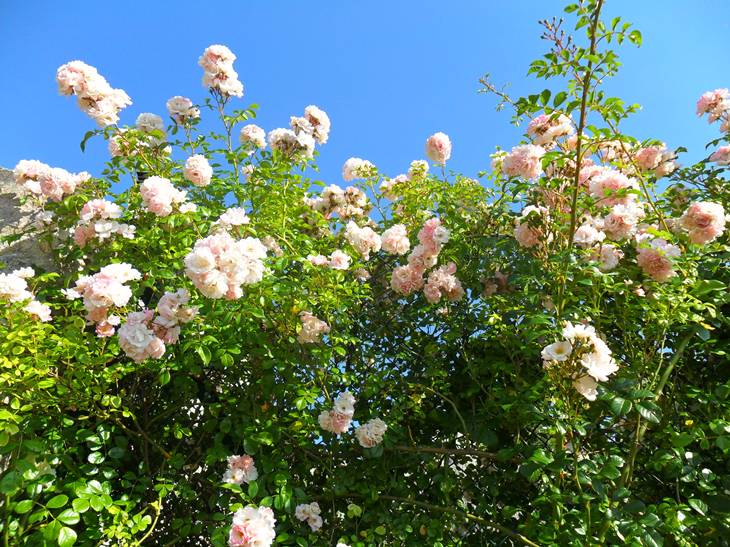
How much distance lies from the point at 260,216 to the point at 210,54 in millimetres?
987

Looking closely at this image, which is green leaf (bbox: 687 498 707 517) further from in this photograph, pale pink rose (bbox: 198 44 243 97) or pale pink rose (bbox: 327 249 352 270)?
pale pink rose (bbox: 198 44 243 97)

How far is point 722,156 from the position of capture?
2631 millimetres

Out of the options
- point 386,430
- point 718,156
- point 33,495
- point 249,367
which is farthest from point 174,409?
point 718,156

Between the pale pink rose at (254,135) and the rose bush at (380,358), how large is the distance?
167mm

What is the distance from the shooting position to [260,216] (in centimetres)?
257

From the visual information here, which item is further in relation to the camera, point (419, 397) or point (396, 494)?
point (419, 397)

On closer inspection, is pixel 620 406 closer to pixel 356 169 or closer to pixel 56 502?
pixel 56 502

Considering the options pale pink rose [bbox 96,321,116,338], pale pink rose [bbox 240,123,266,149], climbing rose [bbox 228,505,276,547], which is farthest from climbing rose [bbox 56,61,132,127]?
climbing rose [bbox 228,505,276,547]

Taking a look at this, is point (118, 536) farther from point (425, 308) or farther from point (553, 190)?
point (553, 190)

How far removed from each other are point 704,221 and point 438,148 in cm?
154

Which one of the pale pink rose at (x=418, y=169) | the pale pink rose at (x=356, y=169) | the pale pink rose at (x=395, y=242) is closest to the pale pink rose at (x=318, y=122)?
the pale pink rose at (x=356, y=169)

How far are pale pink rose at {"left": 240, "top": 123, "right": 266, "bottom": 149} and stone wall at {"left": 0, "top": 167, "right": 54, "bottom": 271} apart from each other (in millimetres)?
1238

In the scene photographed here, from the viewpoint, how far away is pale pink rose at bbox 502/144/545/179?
2.10 m

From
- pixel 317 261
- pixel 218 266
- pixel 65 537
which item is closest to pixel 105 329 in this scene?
pixel 218 266
